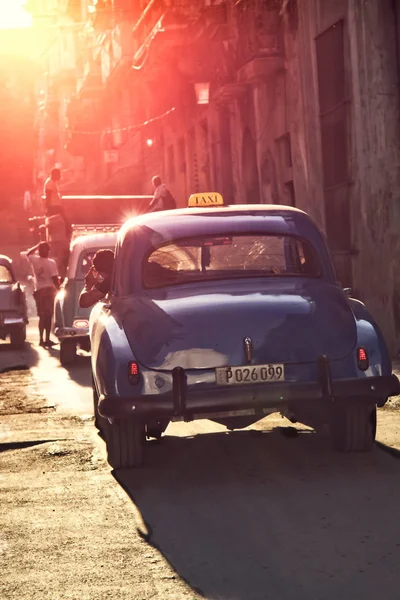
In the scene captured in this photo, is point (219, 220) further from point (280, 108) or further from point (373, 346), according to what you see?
point (280, 108)

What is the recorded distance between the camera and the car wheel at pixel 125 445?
865 centimetres

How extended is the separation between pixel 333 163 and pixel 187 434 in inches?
473

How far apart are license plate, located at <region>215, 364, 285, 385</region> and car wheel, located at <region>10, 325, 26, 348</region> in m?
16.6

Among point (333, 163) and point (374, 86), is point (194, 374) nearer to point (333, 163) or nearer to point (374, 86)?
point (374, 86)

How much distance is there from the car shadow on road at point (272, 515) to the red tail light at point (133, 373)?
1.97 ft

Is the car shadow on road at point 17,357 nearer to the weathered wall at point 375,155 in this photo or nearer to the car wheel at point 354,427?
the weathered wall at point 375,155

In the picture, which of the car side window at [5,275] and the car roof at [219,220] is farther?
the car side window at [5,275]

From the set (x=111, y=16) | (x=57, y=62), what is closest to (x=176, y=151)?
(x=111, y=16)

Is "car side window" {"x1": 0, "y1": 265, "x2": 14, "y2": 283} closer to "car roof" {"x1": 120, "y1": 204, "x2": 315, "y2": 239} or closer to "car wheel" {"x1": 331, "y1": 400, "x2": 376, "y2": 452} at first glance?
"car roof" {"x1": 120, "y1": 204, "x2": 315, "y2": 239}

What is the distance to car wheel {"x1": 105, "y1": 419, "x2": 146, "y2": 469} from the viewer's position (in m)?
8.65

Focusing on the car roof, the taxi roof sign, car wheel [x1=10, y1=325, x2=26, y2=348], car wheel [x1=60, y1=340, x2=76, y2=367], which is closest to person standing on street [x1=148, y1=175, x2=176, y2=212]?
car wheel [x1=10, y1=325, x2=26, y2=348]

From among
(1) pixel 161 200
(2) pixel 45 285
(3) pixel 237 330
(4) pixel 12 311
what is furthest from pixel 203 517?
(1) pixel 161 200

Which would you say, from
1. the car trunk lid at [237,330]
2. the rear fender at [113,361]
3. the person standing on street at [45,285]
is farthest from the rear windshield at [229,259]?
the person standing on street at [45,285]

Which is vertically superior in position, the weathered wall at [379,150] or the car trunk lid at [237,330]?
the weathered wall at [379,150]
